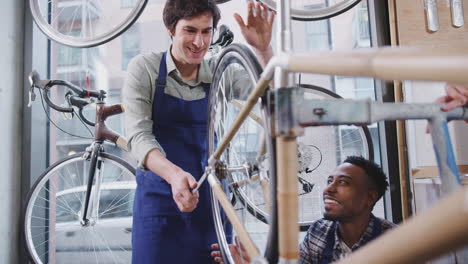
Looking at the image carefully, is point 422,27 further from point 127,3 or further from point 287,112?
point 127,3

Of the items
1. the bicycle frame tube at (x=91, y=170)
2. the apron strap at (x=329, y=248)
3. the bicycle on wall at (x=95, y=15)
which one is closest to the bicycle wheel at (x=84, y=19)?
the bicycle on wall at (x=95, y=15)

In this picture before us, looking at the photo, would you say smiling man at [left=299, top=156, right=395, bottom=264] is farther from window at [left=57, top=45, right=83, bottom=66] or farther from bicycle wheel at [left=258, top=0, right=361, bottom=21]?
window at [left=57, top=45, right=83, bottom=66]

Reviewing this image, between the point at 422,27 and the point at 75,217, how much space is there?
1.75 metres

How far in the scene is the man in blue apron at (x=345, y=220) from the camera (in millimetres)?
1104

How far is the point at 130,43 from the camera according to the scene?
175cm

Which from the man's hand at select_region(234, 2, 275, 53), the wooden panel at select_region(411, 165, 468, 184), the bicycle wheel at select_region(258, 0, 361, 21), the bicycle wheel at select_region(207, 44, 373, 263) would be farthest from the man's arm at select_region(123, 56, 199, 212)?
the wooden panel at select_region(411, 165, 468, 184)

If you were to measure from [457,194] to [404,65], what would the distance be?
106mm

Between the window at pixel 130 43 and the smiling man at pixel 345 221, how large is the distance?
3.73 feet

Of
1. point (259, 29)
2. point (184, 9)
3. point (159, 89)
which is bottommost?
point (159, 89)

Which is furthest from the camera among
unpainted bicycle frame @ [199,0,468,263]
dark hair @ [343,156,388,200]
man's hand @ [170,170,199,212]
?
dark hair @ [343,156,388,200]

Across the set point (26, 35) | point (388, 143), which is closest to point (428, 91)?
point (388, 143)

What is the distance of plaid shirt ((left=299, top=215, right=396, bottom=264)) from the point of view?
3.58 ft

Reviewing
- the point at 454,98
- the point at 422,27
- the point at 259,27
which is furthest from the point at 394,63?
the point at 422,27

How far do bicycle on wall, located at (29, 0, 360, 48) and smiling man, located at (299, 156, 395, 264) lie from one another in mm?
667
